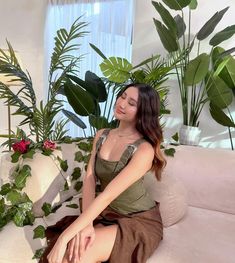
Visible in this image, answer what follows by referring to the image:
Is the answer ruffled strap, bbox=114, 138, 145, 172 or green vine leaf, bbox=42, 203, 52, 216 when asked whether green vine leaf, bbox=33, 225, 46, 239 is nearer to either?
green vine leaf, bbox=42, 203, 52, 216

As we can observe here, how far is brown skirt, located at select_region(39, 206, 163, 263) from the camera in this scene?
3.87 ft

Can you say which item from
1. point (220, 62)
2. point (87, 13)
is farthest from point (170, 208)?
point (87, 13)

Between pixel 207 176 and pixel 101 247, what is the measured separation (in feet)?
3.08

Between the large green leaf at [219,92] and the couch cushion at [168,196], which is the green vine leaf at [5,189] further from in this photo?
the large green leaf at [219,92]

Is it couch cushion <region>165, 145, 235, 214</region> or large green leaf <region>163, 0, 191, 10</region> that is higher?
large green leaf <region>163, 0, 191, 10</region>

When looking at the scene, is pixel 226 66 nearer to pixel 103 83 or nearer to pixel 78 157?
pixel 103 83

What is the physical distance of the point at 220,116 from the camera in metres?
2.33

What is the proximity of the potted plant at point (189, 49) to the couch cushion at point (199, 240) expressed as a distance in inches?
29.5

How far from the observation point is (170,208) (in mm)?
1587

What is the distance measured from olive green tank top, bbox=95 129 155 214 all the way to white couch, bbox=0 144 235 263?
8.6 inches

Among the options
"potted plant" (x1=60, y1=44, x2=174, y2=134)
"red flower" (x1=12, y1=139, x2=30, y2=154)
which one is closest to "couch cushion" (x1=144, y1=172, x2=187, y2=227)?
"potted plant" (x1=60, y1=44, x2=174, y2=134)

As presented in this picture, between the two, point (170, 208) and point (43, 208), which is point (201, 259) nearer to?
point (170, 208)

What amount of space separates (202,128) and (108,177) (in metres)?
1.52

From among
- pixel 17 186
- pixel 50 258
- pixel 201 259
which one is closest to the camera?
pixel 50 258
